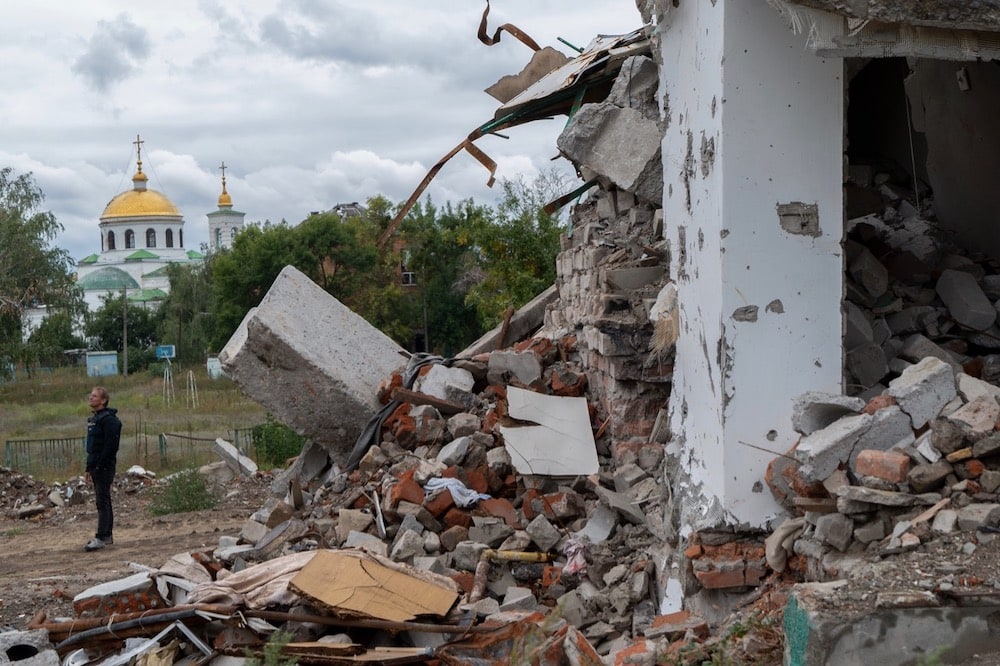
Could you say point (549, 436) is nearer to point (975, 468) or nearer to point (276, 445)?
point (975, 468)

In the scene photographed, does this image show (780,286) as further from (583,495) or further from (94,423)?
(94,423)

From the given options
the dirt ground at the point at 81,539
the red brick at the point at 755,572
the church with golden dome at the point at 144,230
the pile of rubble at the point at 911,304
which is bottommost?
the dirt ground at the point at 81,539

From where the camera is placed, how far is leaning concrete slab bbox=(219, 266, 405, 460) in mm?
8641

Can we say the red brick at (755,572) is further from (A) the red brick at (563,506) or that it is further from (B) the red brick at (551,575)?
(A) the red brick at (563,506)

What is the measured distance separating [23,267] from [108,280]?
38875mm

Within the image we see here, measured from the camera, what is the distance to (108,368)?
1977 inches

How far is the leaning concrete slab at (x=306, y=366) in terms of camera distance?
8.64 m

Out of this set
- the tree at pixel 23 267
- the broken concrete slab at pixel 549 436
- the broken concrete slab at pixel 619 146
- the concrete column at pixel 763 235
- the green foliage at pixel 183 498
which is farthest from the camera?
the tree at pixel 23 267

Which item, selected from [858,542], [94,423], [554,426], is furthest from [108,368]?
[858,542]

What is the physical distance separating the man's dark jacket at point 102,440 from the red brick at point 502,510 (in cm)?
400

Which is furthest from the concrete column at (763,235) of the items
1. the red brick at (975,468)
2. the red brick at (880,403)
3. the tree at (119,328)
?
the tree at (119,328)

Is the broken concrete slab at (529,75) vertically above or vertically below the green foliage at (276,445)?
above

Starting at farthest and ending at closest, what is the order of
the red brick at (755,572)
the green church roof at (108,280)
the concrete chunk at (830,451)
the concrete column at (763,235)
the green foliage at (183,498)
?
the green church roof at (108,280)
the green foliage at (183,498)
the red brick at (755,572)
the concrete column at (763,235)
the concrete chunk at (830,451)

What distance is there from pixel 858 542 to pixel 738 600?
107 cm
